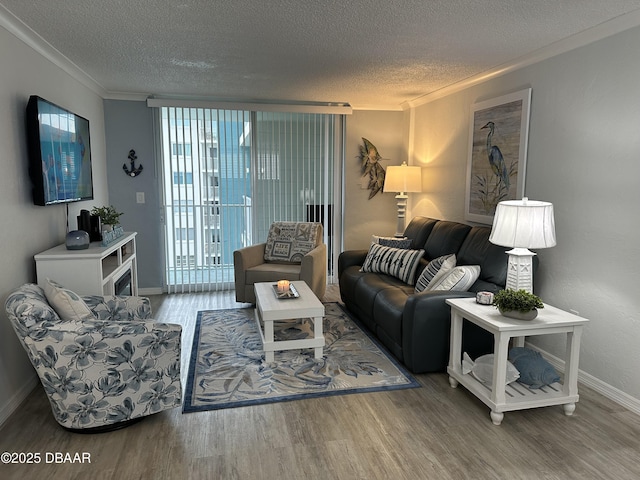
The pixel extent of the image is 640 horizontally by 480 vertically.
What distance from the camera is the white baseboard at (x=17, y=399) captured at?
246 centimetres

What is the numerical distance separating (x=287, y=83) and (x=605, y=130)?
2793 mm

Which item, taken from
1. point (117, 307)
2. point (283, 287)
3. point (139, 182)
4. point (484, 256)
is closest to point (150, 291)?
point (139, 182)

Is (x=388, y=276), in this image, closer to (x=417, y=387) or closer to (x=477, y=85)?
(x=417, y=387)

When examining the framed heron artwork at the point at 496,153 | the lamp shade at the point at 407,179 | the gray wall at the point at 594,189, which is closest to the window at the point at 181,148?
the lamp shade at the point at 407,179

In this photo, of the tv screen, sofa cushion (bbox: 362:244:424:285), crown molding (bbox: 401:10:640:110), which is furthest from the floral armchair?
crown molding (bbox: 401:10:640:110)

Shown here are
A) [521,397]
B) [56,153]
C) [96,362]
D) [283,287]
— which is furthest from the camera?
[283,287]

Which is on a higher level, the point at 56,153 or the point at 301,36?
the point at 301,36

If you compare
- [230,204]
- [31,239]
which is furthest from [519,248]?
[230,204]

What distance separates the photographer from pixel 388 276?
419 centimetres

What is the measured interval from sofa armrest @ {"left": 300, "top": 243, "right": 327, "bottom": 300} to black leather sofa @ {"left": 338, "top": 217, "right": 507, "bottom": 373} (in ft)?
1.01

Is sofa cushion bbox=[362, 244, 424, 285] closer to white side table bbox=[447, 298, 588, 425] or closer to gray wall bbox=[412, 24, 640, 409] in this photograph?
gray wall bbox=[412, 24, 640, 409]

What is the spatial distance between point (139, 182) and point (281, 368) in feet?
10.2

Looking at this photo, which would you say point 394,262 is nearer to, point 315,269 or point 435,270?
point 435,270

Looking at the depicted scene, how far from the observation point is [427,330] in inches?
118
